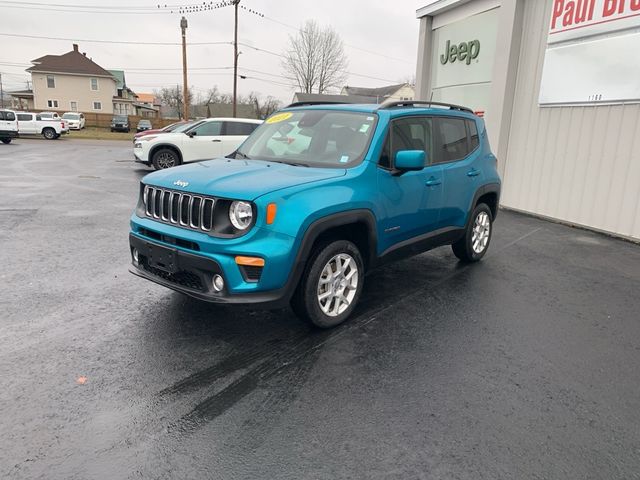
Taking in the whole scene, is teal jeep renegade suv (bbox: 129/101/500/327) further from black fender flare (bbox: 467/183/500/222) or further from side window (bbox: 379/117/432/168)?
black fender flare (bbox: 467/183/500/222)

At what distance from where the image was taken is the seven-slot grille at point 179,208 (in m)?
3.56

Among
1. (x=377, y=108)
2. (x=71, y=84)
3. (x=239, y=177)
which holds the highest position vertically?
(x=71, y=84)

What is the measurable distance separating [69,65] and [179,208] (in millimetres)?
68439

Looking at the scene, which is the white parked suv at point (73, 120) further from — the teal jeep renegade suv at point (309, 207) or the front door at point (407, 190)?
the front door at point (407, 190)

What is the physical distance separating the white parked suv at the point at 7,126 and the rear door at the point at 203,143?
18156 mm

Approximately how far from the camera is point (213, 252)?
3441 millimetres

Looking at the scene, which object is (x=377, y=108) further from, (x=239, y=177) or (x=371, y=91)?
(x=371, y=91)

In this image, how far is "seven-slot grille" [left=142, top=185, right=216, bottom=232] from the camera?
356 centimetres

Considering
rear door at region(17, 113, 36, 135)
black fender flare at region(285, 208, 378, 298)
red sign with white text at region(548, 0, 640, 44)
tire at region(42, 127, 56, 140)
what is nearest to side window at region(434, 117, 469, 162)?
black fender flare at region(285, 208, 378, 298)

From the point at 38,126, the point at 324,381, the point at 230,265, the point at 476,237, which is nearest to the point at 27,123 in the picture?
the point at 38,126

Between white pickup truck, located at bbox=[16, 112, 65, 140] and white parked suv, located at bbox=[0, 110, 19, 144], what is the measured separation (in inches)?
166

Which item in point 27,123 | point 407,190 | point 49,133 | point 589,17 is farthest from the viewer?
point 49,133

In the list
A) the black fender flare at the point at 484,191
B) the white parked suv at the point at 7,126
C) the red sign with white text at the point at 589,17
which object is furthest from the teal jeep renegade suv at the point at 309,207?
the white parked suv at the point at 7,126

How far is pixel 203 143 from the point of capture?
14.1 m
